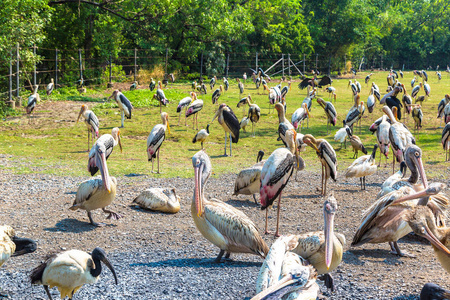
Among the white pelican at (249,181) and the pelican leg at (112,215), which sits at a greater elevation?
the white pelican at (249,181)

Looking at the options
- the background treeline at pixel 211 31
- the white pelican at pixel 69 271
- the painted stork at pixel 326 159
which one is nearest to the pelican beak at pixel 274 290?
the white pelican at pixel 69 271

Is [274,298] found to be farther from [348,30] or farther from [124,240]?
[348,30]

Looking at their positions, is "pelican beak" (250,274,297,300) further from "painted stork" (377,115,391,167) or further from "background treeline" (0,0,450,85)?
"background treeline" (0,0,450,85)

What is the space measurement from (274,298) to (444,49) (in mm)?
56712

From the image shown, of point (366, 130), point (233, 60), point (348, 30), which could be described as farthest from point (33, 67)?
point (348, 30)

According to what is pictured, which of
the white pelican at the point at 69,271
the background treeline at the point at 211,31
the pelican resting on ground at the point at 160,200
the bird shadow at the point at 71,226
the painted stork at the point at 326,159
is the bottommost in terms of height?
the bird shadow at the point at 71,226

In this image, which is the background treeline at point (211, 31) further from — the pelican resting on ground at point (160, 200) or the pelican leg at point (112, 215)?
the pelican leg at point (112, 215)

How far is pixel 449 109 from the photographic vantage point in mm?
15719

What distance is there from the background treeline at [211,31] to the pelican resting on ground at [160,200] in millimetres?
10646

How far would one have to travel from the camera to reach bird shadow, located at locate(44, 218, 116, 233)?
6.61m

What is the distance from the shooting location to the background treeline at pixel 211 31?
19500 mm

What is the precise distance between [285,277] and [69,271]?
208cm

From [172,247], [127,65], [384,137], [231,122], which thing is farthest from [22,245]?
[127,65]

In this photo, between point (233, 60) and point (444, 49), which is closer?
point (233, 60)
